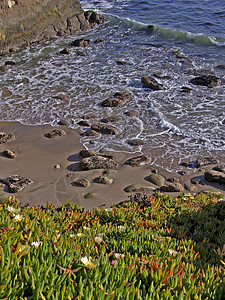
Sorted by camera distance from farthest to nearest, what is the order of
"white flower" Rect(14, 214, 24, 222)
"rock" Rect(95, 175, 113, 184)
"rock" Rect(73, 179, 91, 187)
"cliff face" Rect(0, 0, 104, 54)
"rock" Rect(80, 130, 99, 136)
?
"cliff face" Rect(0, 0, 104, 54)
"rock" Rect(80, 130, 99, 136)
"rock" Rect(95, 175, 113, 184)
"rock" Rect(73, 179, 91, 187)
"white flower" Rect(14, 214, 24, 222)

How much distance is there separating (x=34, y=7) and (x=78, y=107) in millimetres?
10092

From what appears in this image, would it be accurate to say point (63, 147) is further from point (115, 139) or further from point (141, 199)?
point (141, 199)

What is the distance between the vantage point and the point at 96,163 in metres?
8.37

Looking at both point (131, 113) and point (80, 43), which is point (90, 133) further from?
point (80, 43)

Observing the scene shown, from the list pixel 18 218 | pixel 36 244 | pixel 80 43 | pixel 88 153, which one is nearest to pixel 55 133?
pixel 88 153

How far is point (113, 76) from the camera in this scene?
1509 centimetres

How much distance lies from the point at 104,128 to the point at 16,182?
375cm

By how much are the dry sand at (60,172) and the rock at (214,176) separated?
0.14 metres

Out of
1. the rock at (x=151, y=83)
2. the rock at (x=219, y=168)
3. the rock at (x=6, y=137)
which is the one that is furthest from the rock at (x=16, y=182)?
the rock at (x=151, y=83)

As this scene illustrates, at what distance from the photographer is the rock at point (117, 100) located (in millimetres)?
12141

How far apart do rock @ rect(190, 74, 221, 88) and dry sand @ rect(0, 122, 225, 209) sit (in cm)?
629

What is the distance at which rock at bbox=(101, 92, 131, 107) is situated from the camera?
39.8 ft

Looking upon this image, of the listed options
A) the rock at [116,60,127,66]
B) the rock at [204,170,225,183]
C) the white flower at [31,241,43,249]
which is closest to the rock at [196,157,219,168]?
the rock at [204,170,225,183]

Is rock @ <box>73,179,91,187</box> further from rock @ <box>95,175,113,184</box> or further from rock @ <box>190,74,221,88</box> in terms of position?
rock @ <box>190,74,221,88</box>
